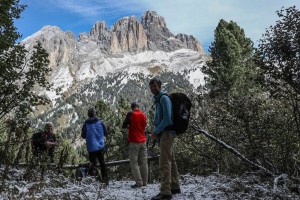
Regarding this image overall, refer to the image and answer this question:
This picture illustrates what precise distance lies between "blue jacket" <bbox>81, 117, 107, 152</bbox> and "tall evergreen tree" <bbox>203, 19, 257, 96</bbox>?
A: 2414cm

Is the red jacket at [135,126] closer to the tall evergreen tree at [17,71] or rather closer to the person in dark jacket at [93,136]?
the person in dark jacket at [93,136]

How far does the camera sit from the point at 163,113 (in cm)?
602

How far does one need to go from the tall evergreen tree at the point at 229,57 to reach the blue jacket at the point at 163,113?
2624 centimetres

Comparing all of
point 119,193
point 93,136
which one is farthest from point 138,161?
point 119,193

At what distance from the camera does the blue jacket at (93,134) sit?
8.93 meters

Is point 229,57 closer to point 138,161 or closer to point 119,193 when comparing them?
point 138,161

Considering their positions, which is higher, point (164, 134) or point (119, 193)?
point (164, 134)

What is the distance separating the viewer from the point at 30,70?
1211 cm

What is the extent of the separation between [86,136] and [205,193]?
3.89m

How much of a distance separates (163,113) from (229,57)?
2935cm

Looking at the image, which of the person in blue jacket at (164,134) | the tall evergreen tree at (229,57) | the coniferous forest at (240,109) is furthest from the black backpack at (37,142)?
the tall evergreen tree at (229,57)

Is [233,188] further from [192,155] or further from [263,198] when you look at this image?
[192,155]

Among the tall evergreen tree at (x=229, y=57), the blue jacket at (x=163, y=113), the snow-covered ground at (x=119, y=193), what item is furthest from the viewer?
the tall evergreen tree at (x=229, y=57)

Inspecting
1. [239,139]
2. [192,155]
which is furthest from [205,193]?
[192,155]
